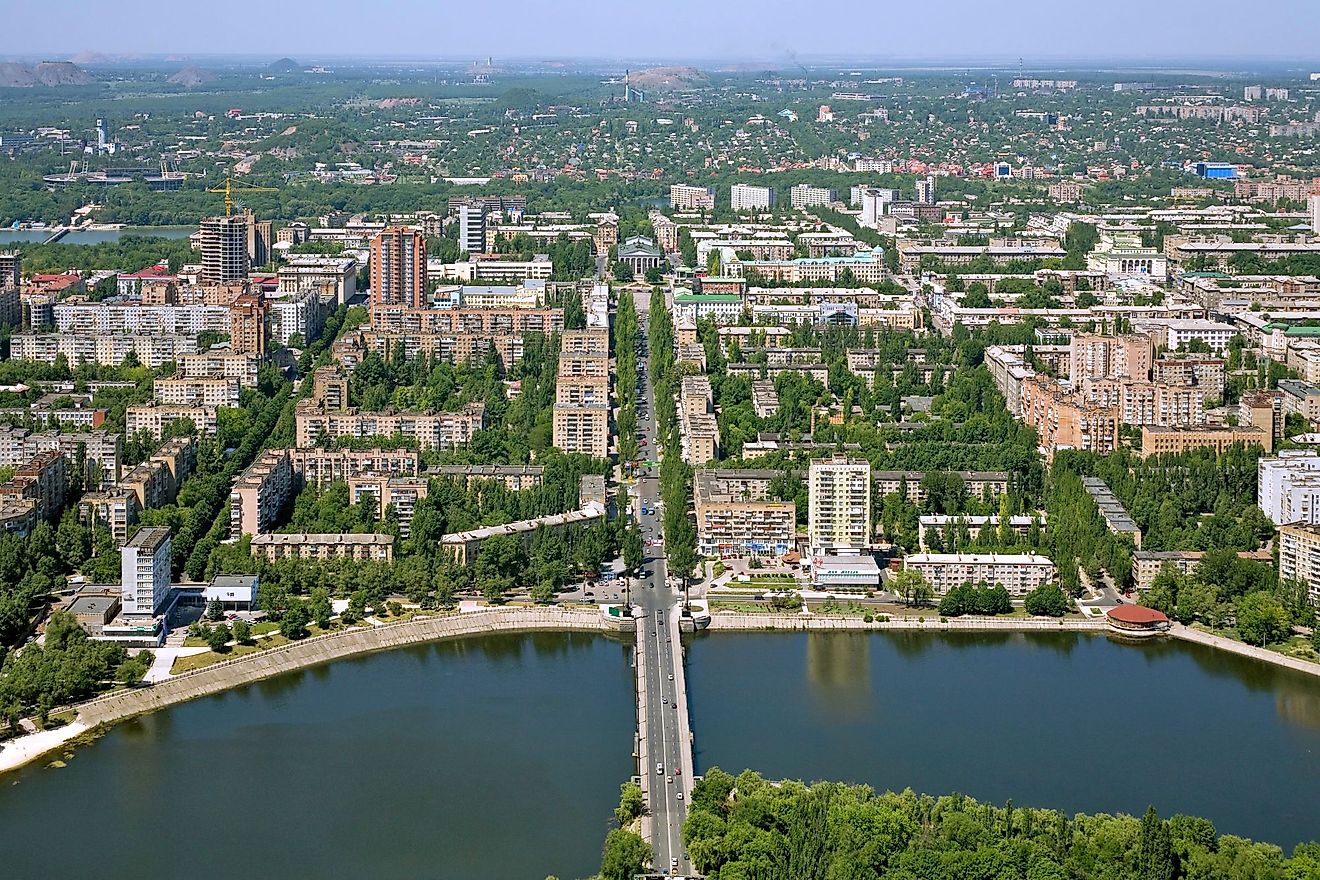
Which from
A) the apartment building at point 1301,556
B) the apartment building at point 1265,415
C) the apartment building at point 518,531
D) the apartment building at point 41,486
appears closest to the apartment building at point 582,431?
the apartment building at point 518,531

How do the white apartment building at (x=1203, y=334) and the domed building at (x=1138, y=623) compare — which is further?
the white apartment building at (x=1203, y=334)

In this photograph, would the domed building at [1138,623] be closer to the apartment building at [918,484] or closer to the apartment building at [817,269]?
the apartment building at [918,484]

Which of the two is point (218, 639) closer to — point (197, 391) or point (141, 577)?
point (141, 577)

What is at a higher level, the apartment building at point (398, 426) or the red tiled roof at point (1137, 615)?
the apartment building at point (398, 426)

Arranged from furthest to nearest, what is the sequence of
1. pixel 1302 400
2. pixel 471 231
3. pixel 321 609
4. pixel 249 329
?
pixel 471 231
pixel 249 329
pixel 1302 400
pixel 321 609

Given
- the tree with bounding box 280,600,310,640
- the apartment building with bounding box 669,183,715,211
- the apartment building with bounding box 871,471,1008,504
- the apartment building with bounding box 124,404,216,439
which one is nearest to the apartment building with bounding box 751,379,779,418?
the apartment building with bounding box 871,471,1008,504

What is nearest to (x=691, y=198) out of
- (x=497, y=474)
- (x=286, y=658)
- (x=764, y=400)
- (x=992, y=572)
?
(x=764, y=400)

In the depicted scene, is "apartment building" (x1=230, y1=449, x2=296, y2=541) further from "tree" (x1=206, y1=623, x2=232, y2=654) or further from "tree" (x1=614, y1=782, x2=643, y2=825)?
"tree" (x1=614, y1=782, x2=643, y2=825)
